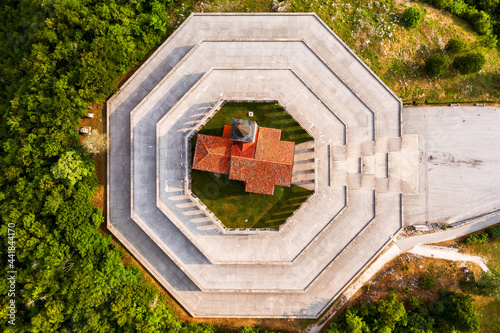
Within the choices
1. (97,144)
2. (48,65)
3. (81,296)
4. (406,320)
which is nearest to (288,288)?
(406,320)

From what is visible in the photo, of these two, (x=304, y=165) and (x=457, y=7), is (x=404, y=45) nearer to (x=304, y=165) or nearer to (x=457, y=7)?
(x=457, y=7)

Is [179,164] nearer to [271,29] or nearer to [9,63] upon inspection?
[271,29]

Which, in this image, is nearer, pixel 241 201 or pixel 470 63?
pixel 241 201

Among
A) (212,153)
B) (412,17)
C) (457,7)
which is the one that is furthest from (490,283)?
(212,153)

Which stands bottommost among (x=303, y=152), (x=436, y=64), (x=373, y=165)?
(x=373, y=165)

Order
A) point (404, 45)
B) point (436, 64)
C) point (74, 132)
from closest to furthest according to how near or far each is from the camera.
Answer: point (74, 132), point (436, 64), point (404, 45)

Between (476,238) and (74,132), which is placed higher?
(74,132)

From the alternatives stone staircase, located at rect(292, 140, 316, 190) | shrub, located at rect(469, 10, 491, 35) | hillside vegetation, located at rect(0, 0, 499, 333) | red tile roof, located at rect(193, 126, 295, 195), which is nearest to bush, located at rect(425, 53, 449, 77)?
hillside vegetation, located at rect(0, 0, 499, 333)

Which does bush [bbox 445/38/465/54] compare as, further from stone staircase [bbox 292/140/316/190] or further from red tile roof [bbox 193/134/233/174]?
red tile roof [bbox 193/134/233/174]
